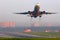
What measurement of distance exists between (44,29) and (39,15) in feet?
121

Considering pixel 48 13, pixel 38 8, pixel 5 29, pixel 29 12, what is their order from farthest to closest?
pixel 5 29 < pixel 48 13 < pixel 29 12 < pixel 38 8

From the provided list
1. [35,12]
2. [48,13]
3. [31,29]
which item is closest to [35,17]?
[35,12]

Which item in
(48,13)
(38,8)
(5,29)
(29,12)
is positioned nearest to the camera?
(38,8)

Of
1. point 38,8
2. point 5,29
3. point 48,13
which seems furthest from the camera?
point 5,29

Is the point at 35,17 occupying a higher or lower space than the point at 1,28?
lower

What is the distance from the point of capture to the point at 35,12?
209 ft

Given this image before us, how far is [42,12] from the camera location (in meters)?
65.8

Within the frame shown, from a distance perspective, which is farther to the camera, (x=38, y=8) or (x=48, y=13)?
(x=48, y=13)

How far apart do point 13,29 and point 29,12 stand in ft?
105

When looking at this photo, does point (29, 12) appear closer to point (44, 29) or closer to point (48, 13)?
point (48, 13)

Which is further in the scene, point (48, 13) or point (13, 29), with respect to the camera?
point (13, 29)

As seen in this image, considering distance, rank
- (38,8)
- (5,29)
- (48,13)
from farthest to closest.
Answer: (5,29) → (48,13) → (38,8)

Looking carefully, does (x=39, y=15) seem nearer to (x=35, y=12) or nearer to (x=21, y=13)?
(x=35, y=12)

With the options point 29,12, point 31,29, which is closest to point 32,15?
point 29,12
